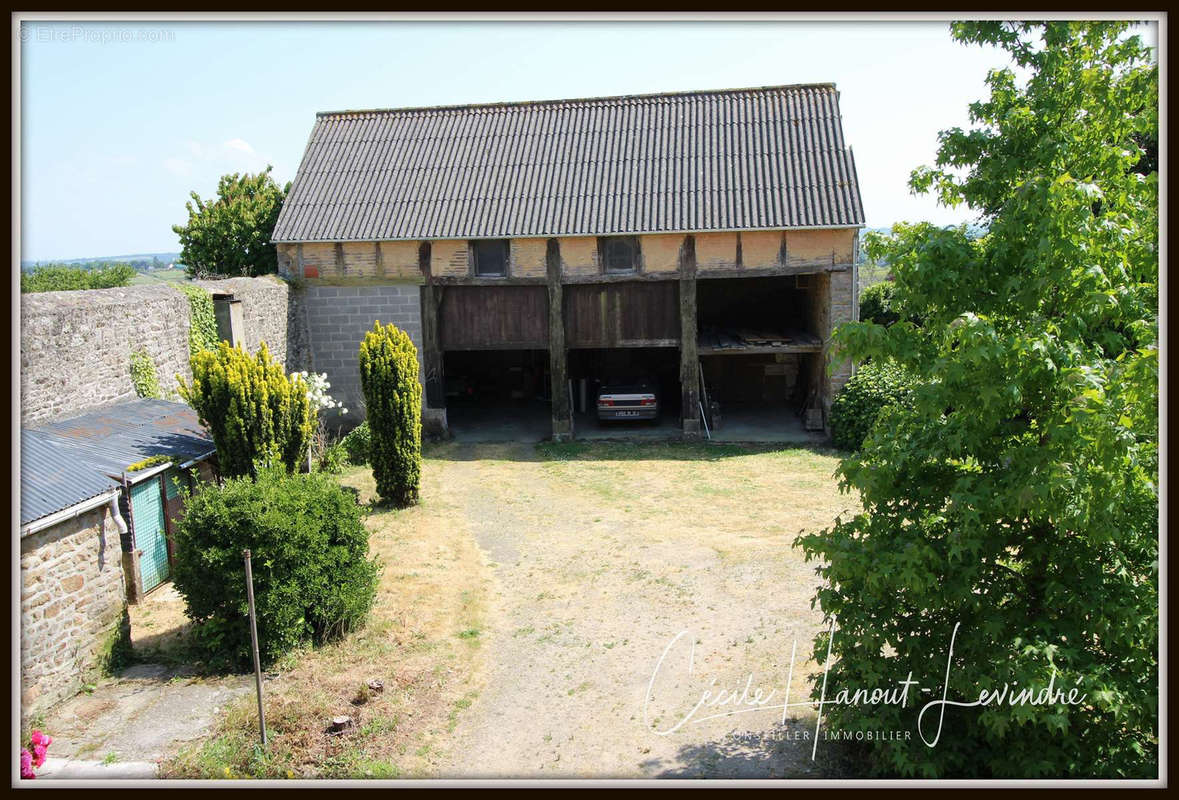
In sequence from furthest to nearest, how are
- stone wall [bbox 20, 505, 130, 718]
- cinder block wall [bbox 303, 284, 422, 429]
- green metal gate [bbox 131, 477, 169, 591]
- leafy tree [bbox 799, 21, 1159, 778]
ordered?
cinder block wall [bbox 303, 284, 422, 429] < green metal gate [bbox 131, 477, 169, 591] < stone wall [bbox 20, 505, 130, 718] < leafy tree [bbox 799, 21, 1159, 778]

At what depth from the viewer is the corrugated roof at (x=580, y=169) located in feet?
62.2

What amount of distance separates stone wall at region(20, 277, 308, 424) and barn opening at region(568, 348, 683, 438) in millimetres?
8836

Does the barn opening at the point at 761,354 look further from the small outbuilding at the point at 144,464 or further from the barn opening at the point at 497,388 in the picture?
the small outbuilding at the point at 144,464

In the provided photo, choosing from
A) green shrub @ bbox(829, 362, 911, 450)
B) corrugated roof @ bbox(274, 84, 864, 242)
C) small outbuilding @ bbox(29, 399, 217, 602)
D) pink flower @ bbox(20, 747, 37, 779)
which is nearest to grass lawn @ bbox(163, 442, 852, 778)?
green shrub @ bbox(829, 362, 911, 450)

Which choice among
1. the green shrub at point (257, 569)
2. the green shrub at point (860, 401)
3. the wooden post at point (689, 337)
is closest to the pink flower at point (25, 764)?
the green shrub at point (257, 569)

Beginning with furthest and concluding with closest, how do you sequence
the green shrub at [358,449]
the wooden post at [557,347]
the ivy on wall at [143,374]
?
the wooden post at [557,347]
the green shrub at [358,449]
the ivy on wall at [143,374]

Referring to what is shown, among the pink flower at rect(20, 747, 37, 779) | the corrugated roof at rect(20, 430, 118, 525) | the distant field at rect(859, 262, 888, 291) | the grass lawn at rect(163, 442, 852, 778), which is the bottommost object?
the grass lawn at rect(163, 442, 852, 778)

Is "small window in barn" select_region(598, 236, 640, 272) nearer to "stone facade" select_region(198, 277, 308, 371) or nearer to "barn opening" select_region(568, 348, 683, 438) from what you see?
"barn opening" select_region(568, 348, 683, 438)

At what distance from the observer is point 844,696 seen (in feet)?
22.1

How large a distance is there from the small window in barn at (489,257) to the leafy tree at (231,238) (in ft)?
25.4

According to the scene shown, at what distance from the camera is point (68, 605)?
Answer: 8.62 m

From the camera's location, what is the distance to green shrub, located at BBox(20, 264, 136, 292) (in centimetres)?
3425

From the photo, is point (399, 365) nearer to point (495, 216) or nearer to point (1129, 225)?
point (495, 216)

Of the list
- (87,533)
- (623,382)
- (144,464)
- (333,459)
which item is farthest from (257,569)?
(623,382)
